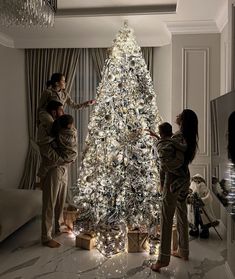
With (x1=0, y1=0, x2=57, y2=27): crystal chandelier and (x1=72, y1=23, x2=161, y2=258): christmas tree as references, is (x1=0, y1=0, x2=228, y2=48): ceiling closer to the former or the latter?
(x1=72, y1=23, x2=161, y2=258): christmas tree

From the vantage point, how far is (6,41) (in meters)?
5.19

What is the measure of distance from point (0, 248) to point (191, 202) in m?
2.18

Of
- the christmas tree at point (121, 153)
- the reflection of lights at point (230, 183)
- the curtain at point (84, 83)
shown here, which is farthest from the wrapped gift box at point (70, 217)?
the reflection of lights at point (230, 183)

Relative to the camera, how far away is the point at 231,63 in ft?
9.41

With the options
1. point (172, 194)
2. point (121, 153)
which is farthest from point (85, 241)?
point (172, 194)

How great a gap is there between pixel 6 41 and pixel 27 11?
2801mm

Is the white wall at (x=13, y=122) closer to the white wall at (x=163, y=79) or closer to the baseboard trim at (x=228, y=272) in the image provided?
the white wall at (x=163, y=79)

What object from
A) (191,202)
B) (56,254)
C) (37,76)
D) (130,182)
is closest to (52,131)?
(130,182)

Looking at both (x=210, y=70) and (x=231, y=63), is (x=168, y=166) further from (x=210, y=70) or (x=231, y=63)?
(x=210, y=70)

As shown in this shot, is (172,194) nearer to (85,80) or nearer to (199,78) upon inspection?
(199,78)

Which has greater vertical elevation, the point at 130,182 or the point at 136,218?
the point at 130,182

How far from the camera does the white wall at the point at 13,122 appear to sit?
5.45 m

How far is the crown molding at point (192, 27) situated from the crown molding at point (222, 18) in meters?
0.08

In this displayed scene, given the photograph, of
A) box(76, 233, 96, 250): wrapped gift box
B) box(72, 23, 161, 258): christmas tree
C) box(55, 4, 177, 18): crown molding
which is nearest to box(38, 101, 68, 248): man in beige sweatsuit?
box(76, 233, 96, 250): wrapped gift box
